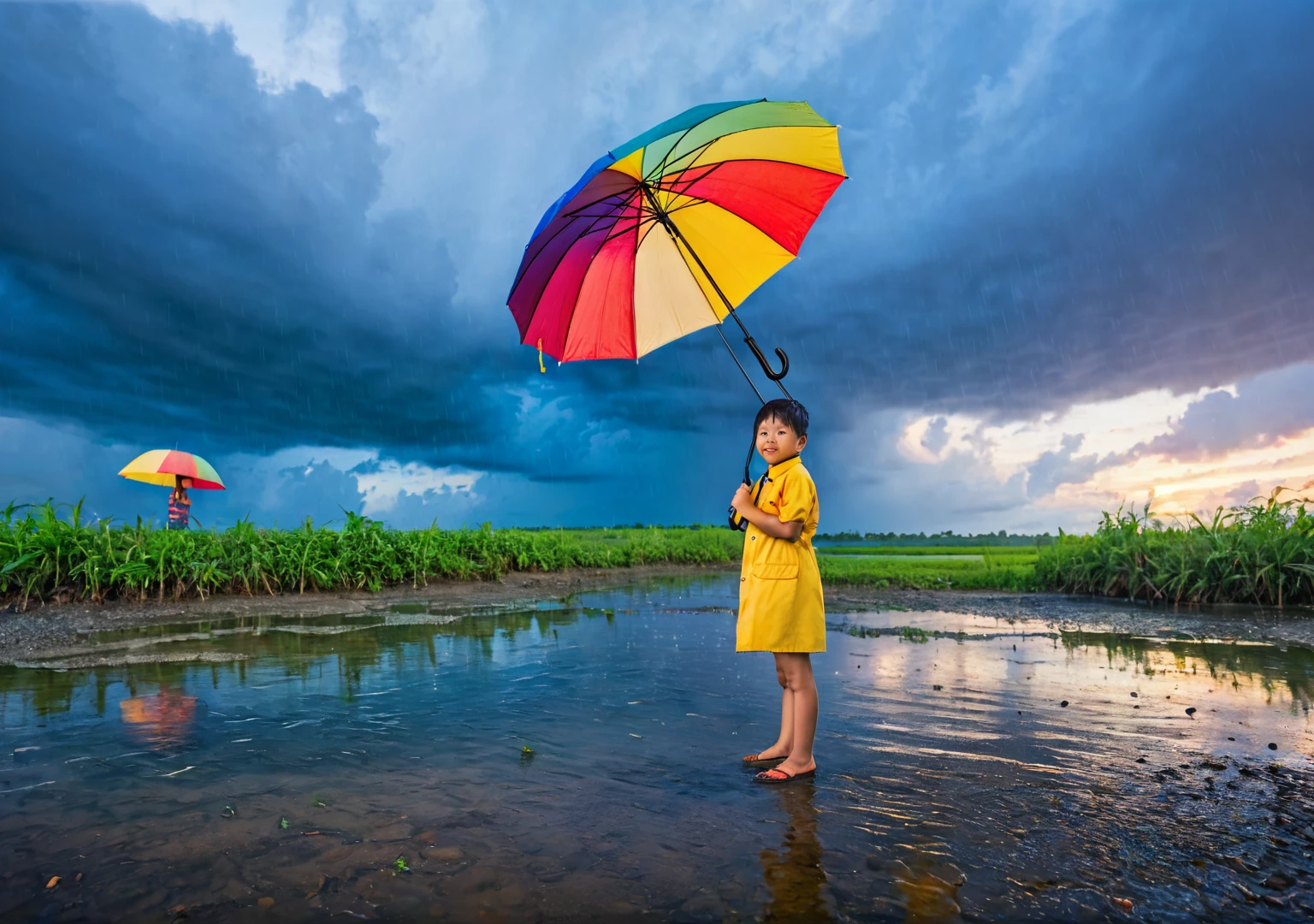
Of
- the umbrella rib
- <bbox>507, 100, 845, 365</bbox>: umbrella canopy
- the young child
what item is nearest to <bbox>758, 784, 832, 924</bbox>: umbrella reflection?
the young child

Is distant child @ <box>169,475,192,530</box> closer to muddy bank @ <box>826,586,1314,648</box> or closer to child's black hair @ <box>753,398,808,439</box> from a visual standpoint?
muddy bank @ <box>826,586,1314,648</box>

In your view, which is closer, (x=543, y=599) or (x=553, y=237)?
(x=553, y=237)

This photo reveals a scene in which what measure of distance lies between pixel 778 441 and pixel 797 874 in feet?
6.85

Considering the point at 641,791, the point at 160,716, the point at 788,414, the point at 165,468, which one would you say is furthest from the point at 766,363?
the point at 165,468

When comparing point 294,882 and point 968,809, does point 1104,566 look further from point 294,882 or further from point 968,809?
point 294,882

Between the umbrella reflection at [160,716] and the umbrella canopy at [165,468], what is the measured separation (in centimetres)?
1214

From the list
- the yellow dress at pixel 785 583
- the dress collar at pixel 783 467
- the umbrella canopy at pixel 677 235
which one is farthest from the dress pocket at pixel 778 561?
the umbrella canopy at pixel 677 235

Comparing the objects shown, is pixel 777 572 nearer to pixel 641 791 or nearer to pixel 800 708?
pixel 800 708

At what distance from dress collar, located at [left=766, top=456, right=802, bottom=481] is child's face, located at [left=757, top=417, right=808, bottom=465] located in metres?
0.02

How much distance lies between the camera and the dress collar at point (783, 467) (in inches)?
153

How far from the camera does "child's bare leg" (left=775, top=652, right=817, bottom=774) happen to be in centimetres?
362

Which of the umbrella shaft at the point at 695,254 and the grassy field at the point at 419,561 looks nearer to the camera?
the umbrella shaft at the point at 695,254

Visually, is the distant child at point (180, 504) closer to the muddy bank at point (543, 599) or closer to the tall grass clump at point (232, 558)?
the tall grass clump at point (232, 558)

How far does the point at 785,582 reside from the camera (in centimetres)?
373
